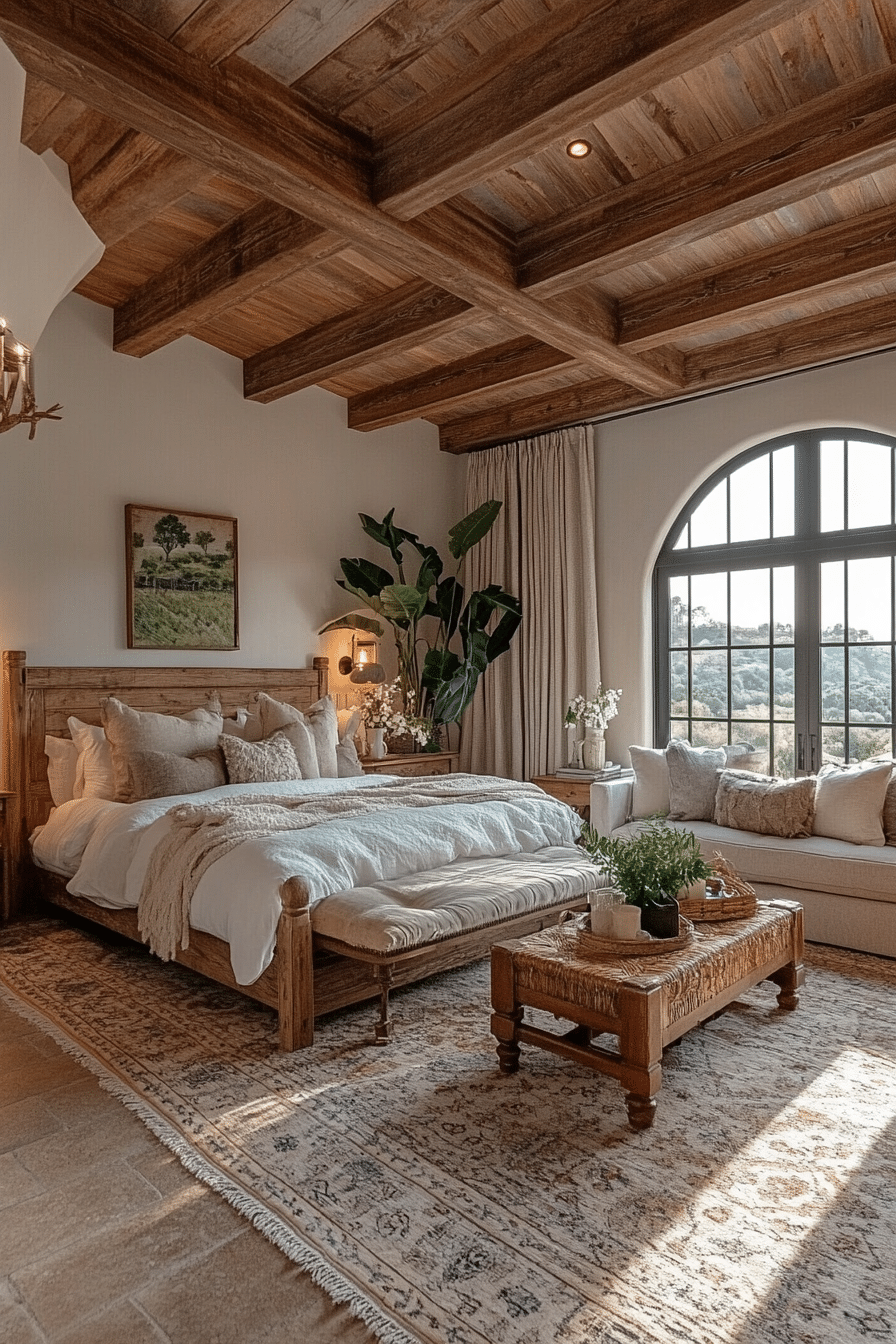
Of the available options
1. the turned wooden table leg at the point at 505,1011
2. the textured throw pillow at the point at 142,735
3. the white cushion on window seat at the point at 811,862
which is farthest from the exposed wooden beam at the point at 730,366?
the turned wooden table leg at the point at 505,1011

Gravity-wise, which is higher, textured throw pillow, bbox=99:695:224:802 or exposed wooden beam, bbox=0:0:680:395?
exposed wooden beam, bbox=0:0:680:395

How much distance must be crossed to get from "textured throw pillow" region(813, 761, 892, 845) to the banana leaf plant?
2.59 metres

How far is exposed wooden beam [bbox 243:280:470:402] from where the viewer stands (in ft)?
15.3

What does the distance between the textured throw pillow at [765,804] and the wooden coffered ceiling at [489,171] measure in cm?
231

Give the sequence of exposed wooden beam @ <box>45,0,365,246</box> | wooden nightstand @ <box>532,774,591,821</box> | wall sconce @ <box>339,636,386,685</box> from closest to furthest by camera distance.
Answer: exposed wooden beam @ <box>45,0,365,246</box> → wooden nightstand @ <box>532,774,591,821</box> → wall sconce @ <box>339,636,386,685</box>

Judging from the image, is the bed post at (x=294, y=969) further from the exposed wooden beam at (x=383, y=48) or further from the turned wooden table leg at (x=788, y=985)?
the exposed wooden beam at (x=383, y=48)

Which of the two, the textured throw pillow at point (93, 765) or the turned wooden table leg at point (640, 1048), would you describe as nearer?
the turned wooden table leg at point (640, 1048)

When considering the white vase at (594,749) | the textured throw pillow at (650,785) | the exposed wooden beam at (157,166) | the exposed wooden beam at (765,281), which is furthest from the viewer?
the white vase at (594,749)

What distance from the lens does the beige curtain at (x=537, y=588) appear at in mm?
6254

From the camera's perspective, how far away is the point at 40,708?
4816mm

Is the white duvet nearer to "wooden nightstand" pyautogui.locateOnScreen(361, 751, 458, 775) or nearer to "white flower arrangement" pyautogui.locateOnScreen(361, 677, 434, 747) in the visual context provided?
"wooden nightstand" pyautogui.locateOnScreen(361, 751, 458, 775)

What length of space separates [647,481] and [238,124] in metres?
3.67

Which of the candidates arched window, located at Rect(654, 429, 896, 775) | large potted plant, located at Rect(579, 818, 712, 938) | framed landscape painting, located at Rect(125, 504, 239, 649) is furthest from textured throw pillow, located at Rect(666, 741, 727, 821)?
framed landscape painting, located at Rect(125, 504, 239, 649)

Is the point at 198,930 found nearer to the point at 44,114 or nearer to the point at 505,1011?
the point at 505,1011
